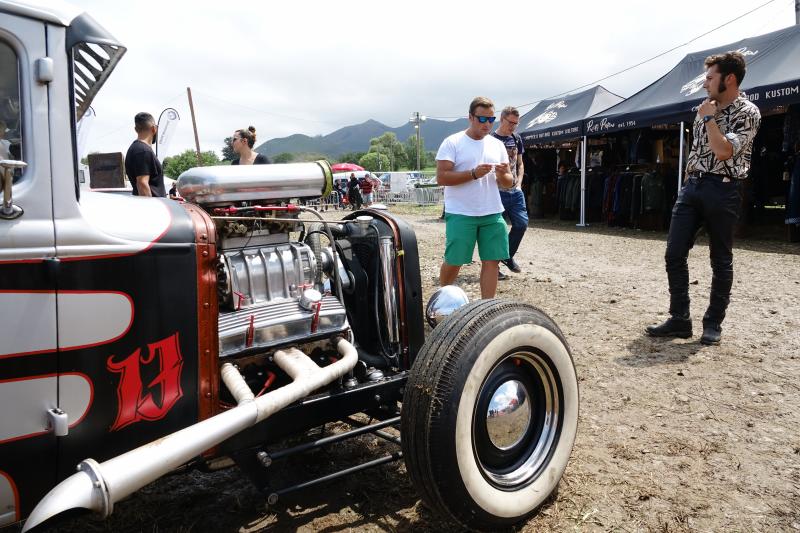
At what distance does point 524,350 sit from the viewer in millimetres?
2309

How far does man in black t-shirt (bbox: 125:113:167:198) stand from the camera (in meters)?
5.07

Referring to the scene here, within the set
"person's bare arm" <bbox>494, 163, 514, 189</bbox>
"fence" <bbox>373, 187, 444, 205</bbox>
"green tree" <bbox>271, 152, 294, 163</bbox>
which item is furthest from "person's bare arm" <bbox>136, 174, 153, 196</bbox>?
"fence" <bbox>373, 187, 444, 205</bbox>

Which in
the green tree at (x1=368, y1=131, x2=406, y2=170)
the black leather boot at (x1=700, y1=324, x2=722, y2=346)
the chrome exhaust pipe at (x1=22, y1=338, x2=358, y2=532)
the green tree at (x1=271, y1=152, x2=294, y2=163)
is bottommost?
the black leather boot at (x1=700, y1=324, x2=722, y2=346)

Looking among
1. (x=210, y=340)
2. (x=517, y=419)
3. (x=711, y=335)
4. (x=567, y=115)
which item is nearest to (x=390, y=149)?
(x=567, y=115)

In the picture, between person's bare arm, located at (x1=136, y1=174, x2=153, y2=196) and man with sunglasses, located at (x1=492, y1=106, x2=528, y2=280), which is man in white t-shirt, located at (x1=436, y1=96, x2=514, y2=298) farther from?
person's bare arm, located at (x1=136, y1=174, x2=153, y2=196)

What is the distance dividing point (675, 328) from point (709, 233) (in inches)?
29.8

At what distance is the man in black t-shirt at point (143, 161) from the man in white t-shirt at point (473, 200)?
8.57 feet

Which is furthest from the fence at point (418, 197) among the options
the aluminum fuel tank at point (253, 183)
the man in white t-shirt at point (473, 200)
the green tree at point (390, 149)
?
the green tree at point (390, 149)

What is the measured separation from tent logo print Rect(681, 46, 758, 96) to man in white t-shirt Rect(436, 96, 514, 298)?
27.2 feet

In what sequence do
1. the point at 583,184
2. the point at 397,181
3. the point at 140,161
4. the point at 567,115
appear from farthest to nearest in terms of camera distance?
the point at 397,181, the point at 567,115, the point at 583,184, the point at 140,161

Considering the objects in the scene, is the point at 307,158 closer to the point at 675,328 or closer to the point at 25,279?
the point at 25,279

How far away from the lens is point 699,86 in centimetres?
1085

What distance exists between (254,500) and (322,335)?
31.5 inches

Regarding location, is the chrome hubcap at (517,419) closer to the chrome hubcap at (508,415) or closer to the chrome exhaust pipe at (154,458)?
the chrome hubcap at (508,415)
